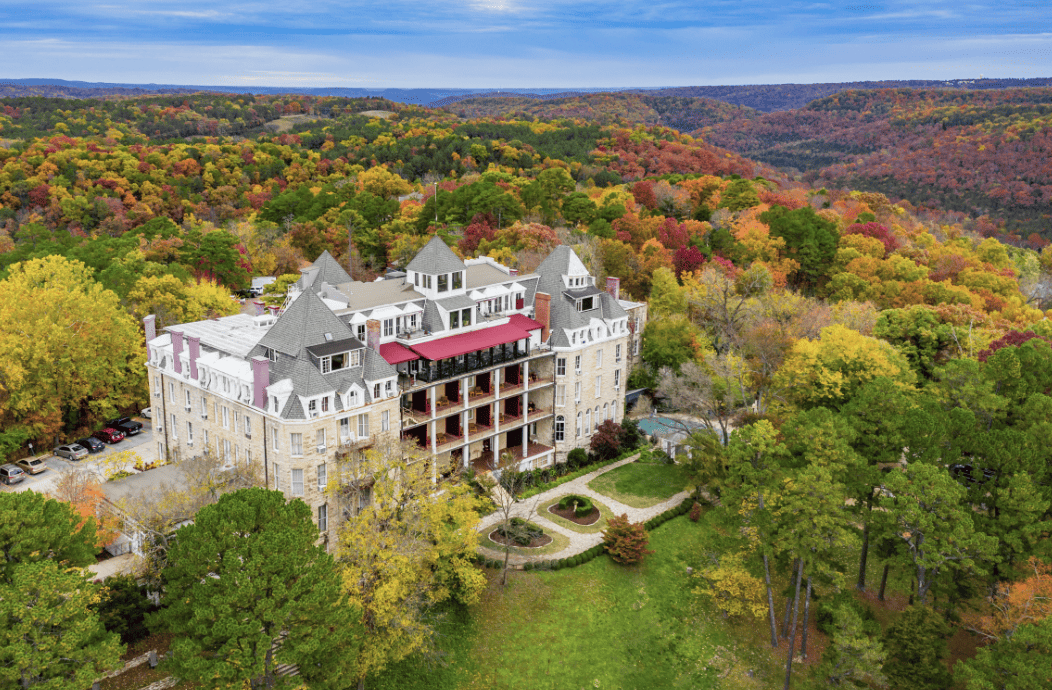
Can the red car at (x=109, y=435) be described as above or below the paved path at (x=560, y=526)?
above

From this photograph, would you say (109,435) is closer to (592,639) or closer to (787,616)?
(592,639)

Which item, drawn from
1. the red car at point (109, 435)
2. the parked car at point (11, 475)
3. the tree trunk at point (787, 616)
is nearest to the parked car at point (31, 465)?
the parked car at point (11, 475)

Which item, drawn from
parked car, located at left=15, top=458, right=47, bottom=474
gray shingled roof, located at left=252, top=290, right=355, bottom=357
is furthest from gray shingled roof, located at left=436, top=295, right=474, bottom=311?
parked car, located at left=15, top=458, right=47, bottom=474

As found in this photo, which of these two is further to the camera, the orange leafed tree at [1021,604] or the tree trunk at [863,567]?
the tree trunk at [863,567]

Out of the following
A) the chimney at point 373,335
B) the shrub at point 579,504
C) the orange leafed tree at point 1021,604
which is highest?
the chimney at point 373,335

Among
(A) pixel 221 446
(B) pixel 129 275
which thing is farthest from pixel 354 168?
(A) pixel 221 446

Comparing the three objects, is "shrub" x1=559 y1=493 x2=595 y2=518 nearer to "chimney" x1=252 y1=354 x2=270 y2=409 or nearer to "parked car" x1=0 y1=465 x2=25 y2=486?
"chimney" x1=252 y1=354 x2=270 y2=409

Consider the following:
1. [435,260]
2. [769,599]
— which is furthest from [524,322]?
[769,599]

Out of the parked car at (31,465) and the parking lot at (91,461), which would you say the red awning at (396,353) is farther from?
the parked car at (31,465)
